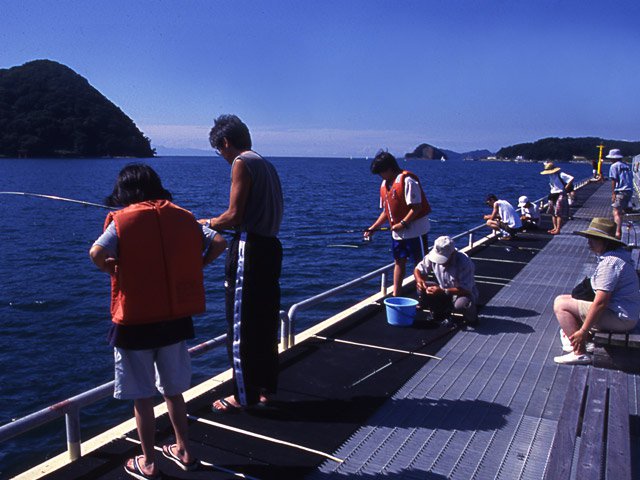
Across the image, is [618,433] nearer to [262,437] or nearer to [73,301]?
[262,437]

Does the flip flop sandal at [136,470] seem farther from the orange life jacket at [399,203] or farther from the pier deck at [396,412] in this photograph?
the orange life jacket at [399,203]

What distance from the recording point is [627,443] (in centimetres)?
314

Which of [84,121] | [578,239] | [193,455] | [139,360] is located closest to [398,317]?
[193,455]

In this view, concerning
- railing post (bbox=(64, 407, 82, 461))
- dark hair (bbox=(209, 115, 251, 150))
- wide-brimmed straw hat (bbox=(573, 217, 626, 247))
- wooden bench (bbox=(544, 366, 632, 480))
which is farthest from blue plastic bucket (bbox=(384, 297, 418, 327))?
railing post (bbox=(64, 407, 82, 461))

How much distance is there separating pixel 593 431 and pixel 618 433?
14cm

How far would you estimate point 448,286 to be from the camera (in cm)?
694

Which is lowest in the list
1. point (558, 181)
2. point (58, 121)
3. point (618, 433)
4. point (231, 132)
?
point (618, 433)

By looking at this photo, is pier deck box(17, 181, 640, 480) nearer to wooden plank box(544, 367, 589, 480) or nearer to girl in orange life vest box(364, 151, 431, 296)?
wooden plank box(544, 367, 589, 480)

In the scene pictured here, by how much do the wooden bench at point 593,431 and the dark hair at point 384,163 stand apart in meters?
3.42

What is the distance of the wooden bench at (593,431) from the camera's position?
2.84 m

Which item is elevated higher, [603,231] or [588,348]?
[603,231]

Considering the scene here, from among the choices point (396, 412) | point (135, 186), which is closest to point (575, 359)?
→ point (396, 412)

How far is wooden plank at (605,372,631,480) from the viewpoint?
284cm

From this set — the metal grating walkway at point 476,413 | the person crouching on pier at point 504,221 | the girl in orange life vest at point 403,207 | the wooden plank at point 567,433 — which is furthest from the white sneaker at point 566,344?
the person crouching on pier at point 504,221
